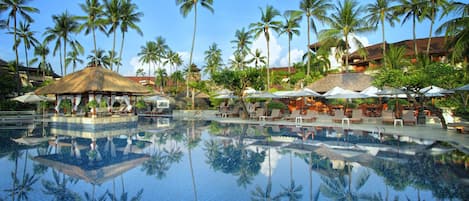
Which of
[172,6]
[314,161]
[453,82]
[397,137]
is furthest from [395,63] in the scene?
[172,6]

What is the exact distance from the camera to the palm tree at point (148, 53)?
51.8 metres

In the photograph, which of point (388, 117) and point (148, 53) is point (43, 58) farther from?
point (388, 117)

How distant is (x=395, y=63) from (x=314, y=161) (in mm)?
16800

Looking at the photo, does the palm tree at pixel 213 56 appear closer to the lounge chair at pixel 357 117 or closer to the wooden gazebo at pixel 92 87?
the wooden gazebo at pixel 92 87

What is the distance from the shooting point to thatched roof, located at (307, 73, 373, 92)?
76.4 feet

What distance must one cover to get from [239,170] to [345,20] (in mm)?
23499

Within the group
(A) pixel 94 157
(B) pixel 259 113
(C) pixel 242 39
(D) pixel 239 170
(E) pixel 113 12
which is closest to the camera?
(D) pixel 239 170

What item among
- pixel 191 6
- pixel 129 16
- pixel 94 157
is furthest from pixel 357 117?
pixel 129 16

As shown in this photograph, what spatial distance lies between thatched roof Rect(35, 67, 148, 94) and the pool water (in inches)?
276

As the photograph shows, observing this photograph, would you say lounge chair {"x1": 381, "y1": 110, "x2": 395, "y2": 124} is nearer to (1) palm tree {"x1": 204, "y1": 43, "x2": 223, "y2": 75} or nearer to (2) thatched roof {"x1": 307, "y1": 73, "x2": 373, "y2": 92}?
(2) thatched roof {"x1": 307, "y1": 73, "x2": 373, "y2": 92}

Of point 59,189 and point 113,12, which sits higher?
point 113,12

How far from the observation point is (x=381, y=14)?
26.3 m

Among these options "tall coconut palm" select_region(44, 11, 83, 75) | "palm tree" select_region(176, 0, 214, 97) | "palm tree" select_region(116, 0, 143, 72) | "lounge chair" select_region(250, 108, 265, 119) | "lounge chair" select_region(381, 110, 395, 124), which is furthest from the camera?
"tall coconut palm" select_region(44, 11, 83, 75)

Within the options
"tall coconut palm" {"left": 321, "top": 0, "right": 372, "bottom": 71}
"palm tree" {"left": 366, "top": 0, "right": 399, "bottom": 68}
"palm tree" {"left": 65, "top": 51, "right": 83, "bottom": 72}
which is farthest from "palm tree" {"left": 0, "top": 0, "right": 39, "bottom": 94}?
"palm tree" {"left": 366, "top": 0, "right": 399, "bottom": 68}
